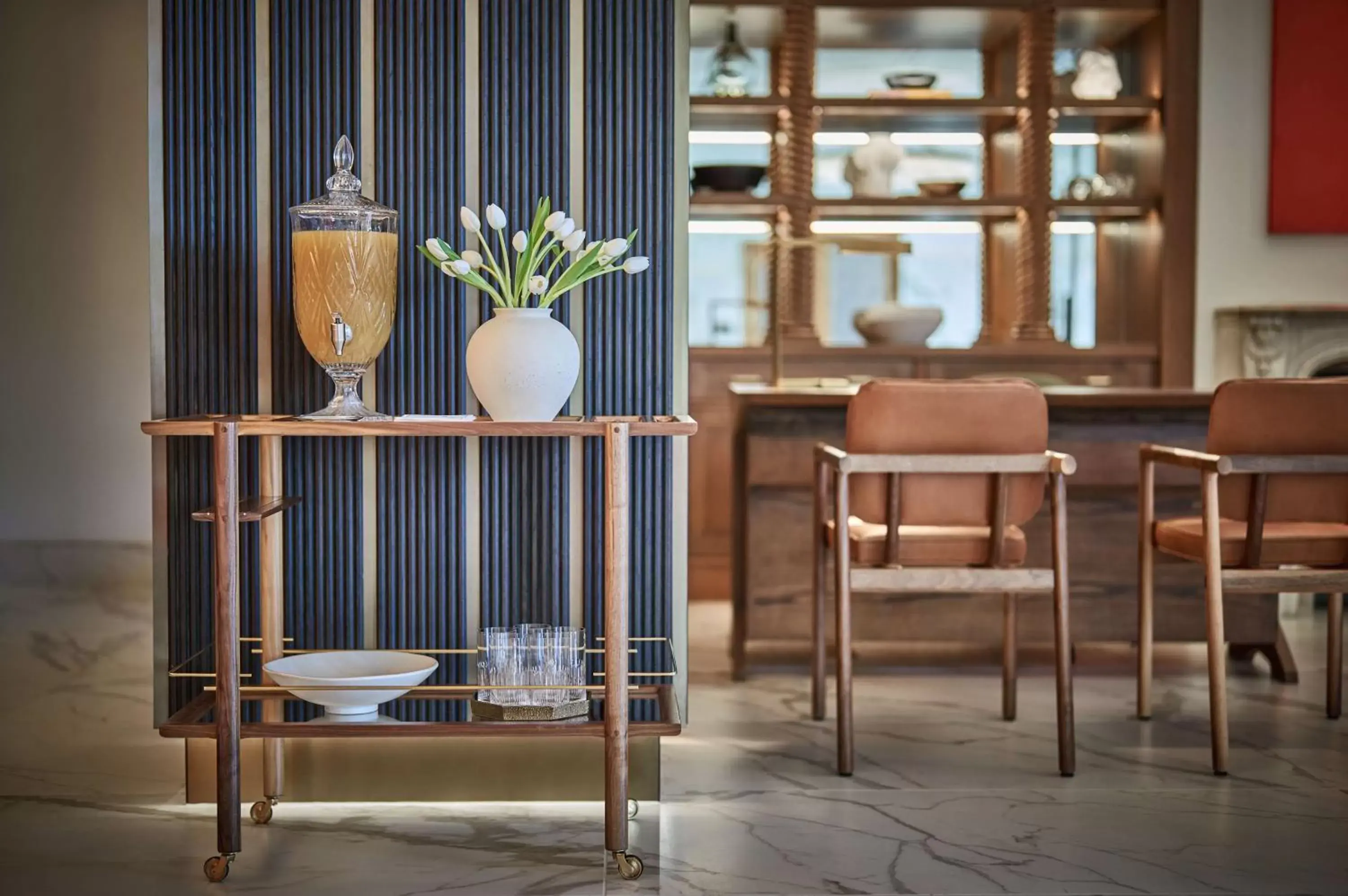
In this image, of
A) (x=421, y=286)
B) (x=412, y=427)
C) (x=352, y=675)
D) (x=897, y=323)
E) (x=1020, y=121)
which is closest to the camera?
(x=412, y=427)

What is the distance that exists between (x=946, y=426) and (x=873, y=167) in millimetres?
2990

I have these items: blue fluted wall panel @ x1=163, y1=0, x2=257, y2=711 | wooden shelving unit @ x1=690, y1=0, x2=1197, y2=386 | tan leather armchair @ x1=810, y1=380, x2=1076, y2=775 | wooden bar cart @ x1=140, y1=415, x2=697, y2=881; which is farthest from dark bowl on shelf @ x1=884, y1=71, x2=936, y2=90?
wooden bar cart @ x1=140, y1=415, x2=697, y2=881

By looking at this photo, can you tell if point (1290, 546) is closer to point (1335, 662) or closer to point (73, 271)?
point (1335, 662)

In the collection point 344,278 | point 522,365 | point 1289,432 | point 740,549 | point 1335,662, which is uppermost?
point 344,278

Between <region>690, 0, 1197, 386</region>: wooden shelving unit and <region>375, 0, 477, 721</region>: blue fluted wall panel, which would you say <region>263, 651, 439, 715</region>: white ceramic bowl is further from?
<region>690, 0, 1197, 386</region>: wooden shelving unit

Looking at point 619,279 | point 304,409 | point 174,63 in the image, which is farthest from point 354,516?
point 174,63

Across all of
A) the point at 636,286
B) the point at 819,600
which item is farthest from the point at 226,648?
the point at 819,600

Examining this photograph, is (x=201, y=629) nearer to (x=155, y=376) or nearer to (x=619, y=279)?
(x=155, y=376)

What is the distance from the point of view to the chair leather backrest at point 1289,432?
3.14 metres

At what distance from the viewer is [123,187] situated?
632 cm

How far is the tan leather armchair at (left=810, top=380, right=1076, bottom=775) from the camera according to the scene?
3.09 meters

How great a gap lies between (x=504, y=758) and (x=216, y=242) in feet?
3.87

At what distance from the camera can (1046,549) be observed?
4148mm

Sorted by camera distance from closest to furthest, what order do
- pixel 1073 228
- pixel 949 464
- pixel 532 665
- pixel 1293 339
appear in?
pixel 532 665
pixel 949 464
pixel 1293 339
pixel 1073 228
